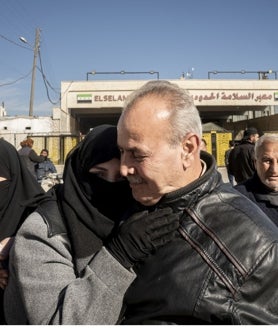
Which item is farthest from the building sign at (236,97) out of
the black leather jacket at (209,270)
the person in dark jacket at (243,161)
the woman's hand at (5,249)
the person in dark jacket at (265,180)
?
the black leather jacket at (209,270)

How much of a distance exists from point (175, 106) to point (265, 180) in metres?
2.03

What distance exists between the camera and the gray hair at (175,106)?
4.62 feet

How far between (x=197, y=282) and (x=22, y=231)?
68 centimetres

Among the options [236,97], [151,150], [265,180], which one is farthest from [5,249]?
[236,97]

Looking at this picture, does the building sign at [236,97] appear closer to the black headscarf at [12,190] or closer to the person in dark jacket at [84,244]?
the black headscarf at [12,190]

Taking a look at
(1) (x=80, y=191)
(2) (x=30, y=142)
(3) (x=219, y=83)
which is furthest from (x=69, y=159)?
(3) (x=219, y=83)

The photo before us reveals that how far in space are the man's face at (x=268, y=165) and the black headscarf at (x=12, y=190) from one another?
5.54 ft

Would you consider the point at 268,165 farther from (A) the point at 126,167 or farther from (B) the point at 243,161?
(B) the point at 243,161

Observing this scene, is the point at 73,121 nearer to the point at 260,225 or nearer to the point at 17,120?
the point at 17,120

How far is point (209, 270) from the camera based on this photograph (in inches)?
50.9

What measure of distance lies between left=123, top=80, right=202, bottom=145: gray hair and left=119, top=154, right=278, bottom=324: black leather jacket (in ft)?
0.59

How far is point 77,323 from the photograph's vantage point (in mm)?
1332

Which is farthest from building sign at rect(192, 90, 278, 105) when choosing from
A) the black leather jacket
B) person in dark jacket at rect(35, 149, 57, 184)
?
the black leather jacket

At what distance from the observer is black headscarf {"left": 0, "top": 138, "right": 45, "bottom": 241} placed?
2.41 meters
